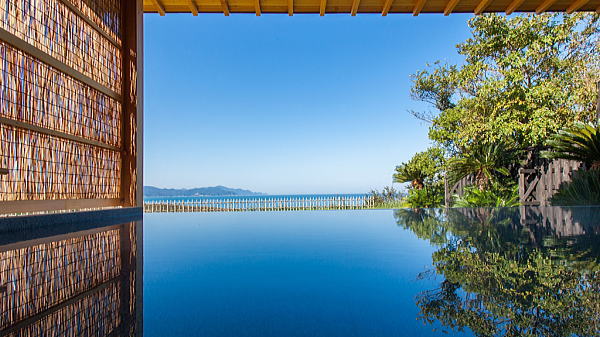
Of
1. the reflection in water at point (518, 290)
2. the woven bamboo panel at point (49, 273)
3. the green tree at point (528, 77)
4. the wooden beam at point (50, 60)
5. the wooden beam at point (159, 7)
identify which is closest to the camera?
the reflection in water at point (518, 290)

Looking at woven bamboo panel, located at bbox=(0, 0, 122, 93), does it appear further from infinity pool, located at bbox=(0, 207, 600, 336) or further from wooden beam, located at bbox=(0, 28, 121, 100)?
infinity pool, located at bbox=(0, 207, 600, 336)

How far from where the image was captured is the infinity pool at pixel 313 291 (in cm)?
58

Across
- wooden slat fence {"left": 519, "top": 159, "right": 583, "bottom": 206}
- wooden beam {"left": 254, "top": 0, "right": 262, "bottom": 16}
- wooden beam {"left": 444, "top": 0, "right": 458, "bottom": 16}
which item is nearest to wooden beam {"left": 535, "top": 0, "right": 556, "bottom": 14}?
wooden beam {"left": 444, "top": 0, "right": 458, "bottom": 16}

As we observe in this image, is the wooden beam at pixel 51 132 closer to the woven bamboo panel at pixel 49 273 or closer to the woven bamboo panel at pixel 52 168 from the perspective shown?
the woven bamboo panel at pixel 52 168

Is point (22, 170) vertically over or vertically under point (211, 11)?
under

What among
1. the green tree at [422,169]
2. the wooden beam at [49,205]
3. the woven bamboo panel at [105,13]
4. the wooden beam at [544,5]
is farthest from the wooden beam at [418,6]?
the green tree at [422,169]

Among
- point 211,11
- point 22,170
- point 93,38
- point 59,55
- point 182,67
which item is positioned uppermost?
point 182,67

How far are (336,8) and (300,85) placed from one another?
21.5 m

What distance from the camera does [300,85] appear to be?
24.8 metres

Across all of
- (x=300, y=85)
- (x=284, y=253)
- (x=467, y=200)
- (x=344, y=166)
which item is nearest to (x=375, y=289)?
(x=284, y=253)

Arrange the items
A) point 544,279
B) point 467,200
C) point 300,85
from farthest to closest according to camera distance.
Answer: point 300,85 → point 467,200 → point 544,279

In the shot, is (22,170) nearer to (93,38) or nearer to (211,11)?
(93,38)

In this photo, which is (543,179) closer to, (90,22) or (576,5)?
(576,5)

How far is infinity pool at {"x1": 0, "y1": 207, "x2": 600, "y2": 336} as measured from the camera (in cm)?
58
